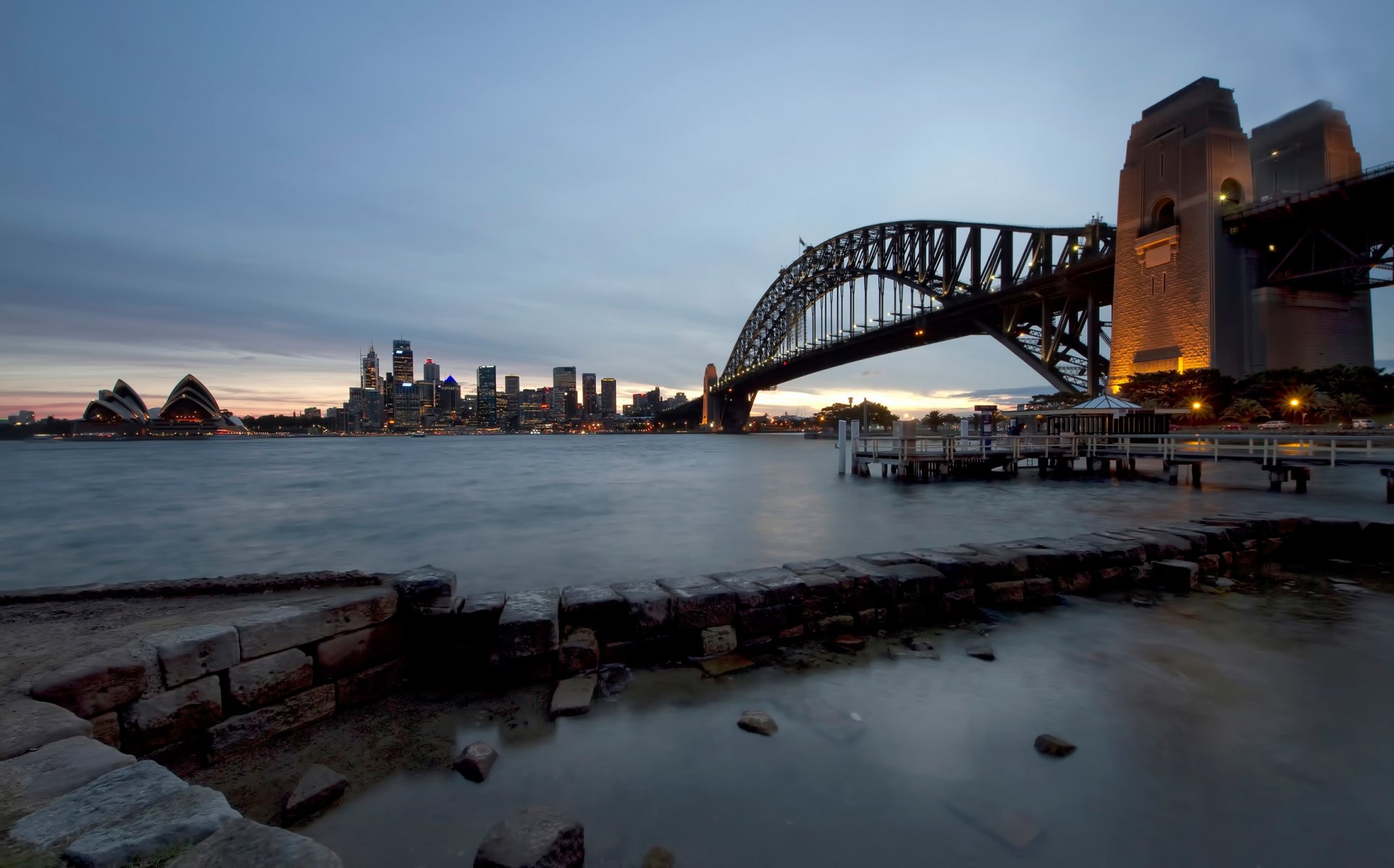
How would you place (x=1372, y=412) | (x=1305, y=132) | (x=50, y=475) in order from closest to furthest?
(x=1372, y=412)
(x=1305, y=132)
(x=50, y=475)

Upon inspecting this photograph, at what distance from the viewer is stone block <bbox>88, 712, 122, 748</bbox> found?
3059 mm

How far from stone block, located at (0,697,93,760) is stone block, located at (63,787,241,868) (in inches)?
41.9

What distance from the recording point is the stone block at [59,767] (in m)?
2.14

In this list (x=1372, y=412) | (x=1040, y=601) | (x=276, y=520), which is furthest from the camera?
(x=1372, y=412)

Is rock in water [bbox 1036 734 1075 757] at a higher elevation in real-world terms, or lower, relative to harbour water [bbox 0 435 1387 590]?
higher

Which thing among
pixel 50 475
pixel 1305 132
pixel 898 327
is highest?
pixel 1305 132

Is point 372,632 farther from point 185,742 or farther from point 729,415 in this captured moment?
point 729,415

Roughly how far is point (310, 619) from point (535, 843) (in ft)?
8.22

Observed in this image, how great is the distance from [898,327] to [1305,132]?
961 inches

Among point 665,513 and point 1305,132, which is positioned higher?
point 1305,132

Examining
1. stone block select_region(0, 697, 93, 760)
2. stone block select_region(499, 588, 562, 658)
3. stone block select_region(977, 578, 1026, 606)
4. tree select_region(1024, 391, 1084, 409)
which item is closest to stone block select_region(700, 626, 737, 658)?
stone block select_region(499, 588, 562, 658)

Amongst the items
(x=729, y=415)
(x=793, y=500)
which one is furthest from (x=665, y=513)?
(x=729, y=415)

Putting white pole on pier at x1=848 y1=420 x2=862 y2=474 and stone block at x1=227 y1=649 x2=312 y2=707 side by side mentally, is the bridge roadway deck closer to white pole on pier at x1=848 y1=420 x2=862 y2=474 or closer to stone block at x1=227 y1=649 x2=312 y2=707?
white pole on pier at x1=848 y1=420 x2=862 y2=474

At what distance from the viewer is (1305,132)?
3228 centimetres
